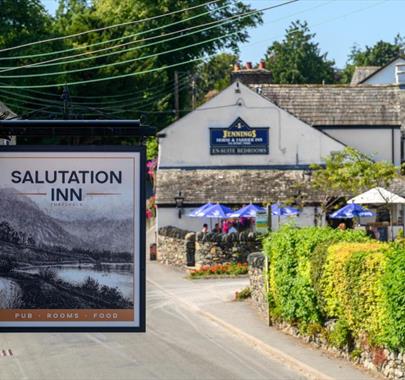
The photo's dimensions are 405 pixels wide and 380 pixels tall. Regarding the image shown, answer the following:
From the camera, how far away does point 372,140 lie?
53.2m

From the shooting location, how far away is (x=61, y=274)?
9.65 meters

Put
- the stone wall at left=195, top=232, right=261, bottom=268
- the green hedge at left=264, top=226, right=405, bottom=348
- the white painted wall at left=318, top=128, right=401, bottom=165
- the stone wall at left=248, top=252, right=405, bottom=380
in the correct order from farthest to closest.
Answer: the white painted wall at left=318, top=128, right=401, bottom=165 < the stone wall at left=195, top=232, right=261, bottom=268 < the stone wall at left=248, top=252, right=405, bottom=380 < the green hedge at left=264, top=226, right=405, bottom=348

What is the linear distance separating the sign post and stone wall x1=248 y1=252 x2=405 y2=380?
896 centimetres

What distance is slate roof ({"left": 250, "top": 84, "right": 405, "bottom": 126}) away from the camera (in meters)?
53.4

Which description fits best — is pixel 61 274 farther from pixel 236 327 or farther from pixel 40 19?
pixel 40 19

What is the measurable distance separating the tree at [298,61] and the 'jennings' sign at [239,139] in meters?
58.7

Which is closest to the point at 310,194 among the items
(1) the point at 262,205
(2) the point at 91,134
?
(1) the point at 262,205

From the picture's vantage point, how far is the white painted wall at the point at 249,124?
49656mm

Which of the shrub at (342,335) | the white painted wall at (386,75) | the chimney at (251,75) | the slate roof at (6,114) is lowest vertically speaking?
the shrub at (342,335)

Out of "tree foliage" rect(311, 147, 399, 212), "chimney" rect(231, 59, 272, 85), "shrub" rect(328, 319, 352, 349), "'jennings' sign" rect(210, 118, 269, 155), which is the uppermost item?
"chimney" rect(231, 59, 272, 85)

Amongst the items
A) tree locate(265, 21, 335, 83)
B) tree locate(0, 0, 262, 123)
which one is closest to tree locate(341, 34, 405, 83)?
tree locate(265, 21, 335, 83)

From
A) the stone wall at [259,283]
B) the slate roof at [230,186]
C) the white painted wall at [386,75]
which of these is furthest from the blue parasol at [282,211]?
the white painted wall at [386,75]

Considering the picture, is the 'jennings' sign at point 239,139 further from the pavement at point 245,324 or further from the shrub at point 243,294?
the shrub at point 243,294

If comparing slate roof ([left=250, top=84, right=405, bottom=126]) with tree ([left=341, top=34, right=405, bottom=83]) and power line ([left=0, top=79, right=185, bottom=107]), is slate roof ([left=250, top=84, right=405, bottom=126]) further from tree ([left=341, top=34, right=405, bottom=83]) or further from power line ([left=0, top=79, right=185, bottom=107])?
tree ([left=341, top=34, right=405, bottom=83])
